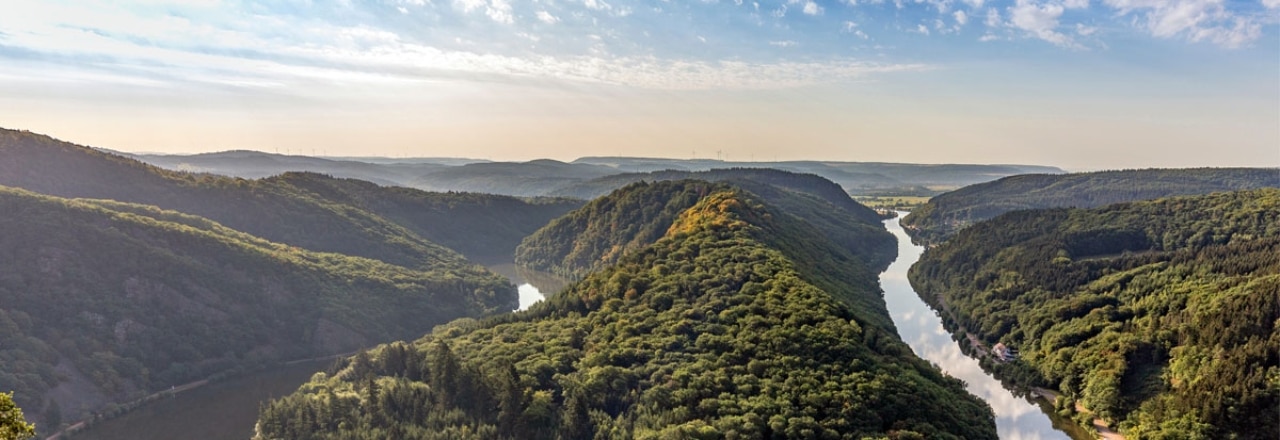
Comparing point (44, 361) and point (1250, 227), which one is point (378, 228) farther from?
point (1250, 227)

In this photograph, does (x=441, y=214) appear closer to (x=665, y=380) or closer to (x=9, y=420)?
(x=665, y=380)

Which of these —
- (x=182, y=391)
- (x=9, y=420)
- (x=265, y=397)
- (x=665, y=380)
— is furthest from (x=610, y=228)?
(x=9, y=420)

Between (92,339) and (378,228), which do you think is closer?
(92,339)

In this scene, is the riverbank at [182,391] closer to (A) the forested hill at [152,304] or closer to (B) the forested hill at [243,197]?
(A) the forested hill at [152,304]

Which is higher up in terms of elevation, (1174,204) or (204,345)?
(1174,204)

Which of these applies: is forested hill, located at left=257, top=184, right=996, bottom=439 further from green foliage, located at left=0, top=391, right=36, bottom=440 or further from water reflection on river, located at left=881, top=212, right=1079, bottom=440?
green foliage, located at left=0, top=391, right=36, bottom=440

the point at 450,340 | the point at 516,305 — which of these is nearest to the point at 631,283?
the point at 450,340
